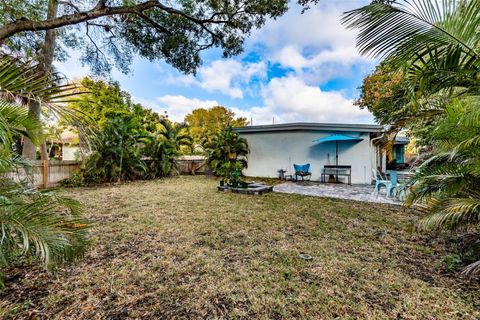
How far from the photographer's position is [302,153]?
11.1 metres

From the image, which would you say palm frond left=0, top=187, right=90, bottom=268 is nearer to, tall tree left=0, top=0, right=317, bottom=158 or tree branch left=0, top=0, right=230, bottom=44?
tree branch left=0, top=0, right=230, bottom=44

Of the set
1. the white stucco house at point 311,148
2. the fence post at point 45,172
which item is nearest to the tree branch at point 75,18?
the fence post at point 45,172

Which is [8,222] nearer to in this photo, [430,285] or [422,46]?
[422,46]

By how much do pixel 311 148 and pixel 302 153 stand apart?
498 millimetres

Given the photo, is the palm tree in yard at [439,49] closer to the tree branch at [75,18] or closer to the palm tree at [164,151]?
the tree branch at [75,18]

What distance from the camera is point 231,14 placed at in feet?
21.0

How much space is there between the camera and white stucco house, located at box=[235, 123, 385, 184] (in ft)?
32.7

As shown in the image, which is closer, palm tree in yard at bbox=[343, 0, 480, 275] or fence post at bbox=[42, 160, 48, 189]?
palm tree in yard at bbox=[343, 0, 480, 275]

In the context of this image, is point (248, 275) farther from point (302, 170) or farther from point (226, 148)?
point (226, 148)

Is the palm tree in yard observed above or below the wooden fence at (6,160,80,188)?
above

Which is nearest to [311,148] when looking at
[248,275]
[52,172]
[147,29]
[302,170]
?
[302,170]

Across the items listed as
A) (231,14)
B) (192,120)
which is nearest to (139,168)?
(231,14)

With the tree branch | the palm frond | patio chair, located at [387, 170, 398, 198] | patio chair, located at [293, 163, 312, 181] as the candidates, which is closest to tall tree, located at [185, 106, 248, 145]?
patio chair, located at [293, 163, 312, 181]

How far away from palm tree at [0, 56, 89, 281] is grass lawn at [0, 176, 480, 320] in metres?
0.81
